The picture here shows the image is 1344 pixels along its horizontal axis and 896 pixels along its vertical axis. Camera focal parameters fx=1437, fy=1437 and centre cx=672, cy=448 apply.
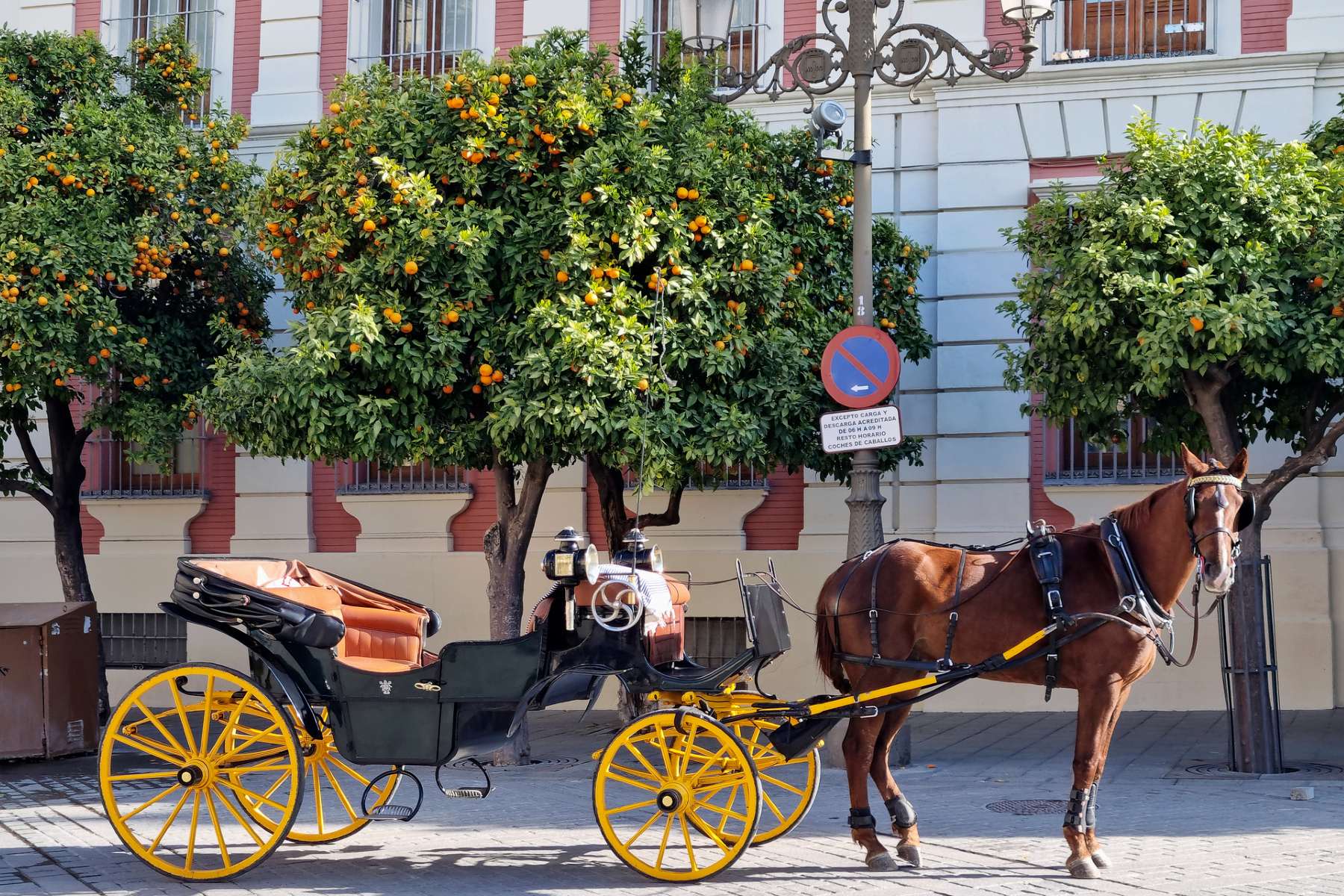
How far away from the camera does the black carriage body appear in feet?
22.6

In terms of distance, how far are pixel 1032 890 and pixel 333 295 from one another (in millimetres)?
6335

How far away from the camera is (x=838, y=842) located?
7.49 meters

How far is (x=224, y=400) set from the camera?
34.1 ft

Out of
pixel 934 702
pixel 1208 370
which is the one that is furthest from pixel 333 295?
pixel 934 702

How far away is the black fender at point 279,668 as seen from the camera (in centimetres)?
695

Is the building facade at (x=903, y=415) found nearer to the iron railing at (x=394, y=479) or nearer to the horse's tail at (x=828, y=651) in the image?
the iron railing at (x=394, y=479)

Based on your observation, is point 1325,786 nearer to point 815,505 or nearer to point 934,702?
point 934,702

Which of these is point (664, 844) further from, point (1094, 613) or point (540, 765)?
point (540, 765)

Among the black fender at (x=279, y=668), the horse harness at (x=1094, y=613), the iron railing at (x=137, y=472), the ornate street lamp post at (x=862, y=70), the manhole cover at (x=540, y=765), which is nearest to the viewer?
the horse harness at (x=1094, y=613)

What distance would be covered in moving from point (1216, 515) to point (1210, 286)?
13.0 ft

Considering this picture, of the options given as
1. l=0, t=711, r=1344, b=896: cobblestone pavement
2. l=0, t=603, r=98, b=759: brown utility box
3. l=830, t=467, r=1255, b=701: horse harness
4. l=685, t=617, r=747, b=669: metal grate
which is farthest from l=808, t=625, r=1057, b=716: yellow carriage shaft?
l=685, t=617, r=747, b=669: metal grate

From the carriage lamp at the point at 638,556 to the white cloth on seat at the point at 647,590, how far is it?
0.08 m

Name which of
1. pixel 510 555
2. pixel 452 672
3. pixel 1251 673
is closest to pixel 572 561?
pixel 452 672

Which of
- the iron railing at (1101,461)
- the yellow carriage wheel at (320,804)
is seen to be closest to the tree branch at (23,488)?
the yellow carriage wheel at (320,804)
